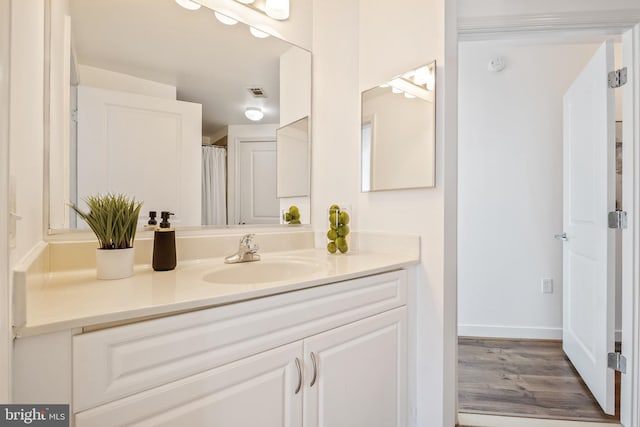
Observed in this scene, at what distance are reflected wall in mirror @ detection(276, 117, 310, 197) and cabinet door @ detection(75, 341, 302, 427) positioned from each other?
94cm

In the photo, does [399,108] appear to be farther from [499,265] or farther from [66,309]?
[499,265]

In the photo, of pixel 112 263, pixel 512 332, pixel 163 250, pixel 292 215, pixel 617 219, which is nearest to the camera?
pixel 112 263

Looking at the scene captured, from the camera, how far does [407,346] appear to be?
132 cm

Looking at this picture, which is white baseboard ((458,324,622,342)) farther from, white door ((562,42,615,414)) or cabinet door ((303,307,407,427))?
cabinet door ((303,307,407,427))

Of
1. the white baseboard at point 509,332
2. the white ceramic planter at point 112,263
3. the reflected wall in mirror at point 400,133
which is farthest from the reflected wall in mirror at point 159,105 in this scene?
the white baseboard at point 509,332

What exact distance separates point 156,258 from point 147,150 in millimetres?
428

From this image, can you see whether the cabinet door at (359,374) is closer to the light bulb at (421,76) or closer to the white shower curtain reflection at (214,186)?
the white shower curtain reflection at (214,186)

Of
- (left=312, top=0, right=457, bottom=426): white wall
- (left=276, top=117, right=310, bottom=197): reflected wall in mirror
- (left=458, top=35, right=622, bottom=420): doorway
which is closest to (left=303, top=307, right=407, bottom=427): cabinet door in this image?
(left=312, top=0, right=457, bottom=426): white wall

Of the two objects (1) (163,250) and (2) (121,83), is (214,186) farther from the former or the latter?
(2) (121,83)

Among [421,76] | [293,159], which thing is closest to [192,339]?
[293,159]

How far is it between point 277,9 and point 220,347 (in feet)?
5.28

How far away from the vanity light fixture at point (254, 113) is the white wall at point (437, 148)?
1.16 ft

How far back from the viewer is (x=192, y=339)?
71cm

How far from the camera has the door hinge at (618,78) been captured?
154cm
